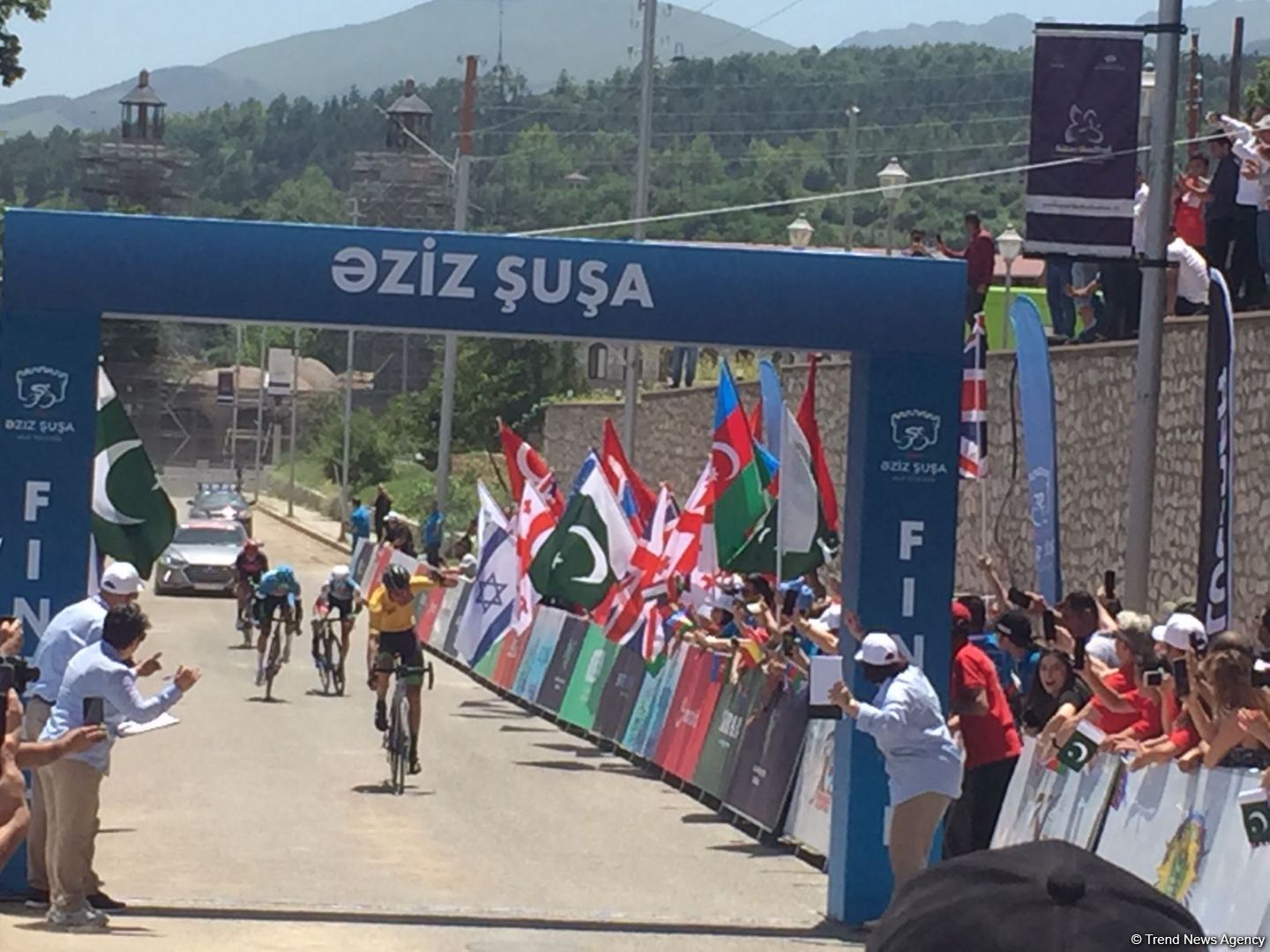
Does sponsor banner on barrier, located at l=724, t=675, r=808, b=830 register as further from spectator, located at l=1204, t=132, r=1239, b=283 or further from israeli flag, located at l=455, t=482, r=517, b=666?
israeli flag, located at l=455, t=482, r=517, b=666

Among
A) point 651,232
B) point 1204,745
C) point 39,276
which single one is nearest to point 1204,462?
point 1204,745

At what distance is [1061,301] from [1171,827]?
14337 millimetres

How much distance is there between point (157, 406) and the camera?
131 metres

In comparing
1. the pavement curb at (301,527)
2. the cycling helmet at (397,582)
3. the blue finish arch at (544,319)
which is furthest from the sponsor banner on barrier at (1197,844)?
the pavement curb at (301,527)

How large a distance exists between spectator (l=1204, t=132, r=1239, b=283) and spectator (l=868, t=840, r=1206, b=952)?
643 inches

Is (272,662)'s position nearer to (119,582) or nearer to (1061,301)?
(1061,301)

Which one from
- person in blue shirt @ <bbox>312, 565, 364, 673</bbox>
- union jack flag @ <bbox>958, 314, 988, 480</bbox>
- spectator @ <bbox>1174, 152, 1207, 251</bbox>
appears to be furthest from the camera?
person in blue shirt @ <bbox>312, 565, 364, 673</bbox>

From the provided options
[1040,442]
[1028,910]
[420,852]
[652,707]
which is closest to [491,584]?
[652,707]

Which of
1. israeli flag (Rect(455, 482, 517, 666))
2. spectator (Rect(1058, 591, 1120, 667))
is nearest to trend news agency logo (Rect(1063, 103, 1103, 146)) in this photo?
spectator (Rect(1058, 591, 1120, 667))

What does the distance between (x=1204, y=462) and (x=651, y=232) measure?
162840mm

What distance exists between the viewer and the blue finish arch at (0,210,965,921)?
43.4ft

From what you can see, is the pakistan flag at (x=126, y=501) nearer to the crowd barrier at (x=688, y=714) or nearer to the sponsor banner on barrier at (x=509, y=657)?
the crowd barrier at (x=688, y=714)

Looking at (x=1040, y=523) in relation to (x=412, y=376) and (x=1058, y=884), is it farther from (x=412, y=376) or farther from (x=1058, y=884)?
(x=412, y=376)

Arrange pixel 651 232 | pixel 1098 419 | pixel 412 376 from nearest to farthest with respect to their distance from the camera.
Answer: pixel 1098 419 < pixel 412 376 < pixel 651 232
